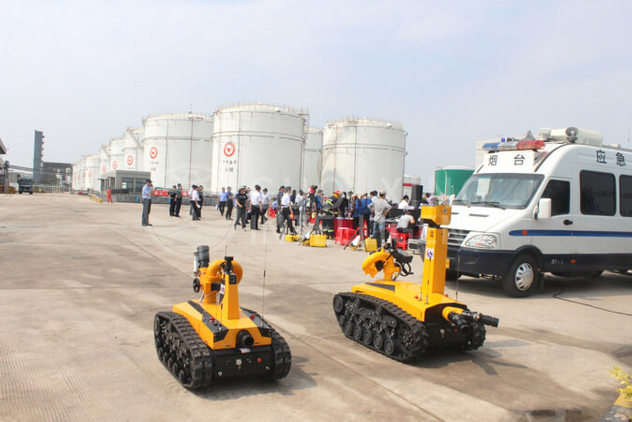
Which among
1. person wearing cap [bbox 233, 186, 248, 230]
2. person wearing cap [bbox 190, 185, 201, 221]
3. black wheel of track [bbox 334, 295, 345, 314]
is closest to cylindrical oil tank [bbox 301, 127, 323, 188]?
person wearing cap [bbox 190, 185, 201, 221]

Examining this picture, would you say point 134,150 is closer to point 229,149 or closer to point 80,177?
point 229,149

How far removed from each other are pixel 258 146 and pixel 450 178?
1765 cm

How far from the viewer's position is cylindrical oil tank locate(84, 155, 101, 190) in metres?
99.7

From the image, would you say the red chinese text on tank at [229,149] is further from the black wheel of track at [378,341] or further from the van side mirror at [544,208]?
the black wheel of track at [378,341]

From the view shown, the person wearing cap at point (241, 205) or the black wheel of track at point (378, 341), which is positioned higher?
the person wearing cap at point (241, 205)

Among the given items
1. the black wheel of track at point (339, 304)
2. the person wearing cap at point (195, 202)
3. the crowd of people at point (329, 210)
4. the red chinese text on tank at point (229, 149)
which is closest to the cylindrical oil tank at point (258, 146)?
the red chinese text on tank at point (229, 149)

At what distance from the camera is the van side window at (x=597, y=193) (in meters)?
10.4

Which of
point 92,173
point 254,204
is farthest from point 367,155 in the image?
point 92,173

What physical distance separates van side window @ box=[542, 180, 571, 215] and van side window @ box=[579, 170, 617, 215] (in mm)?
465

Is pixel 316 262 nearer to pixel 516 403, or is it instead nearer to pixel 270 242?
pixel 270 242

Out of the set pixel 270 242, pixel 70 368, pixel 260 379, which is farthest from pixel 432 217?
pixel 270 242

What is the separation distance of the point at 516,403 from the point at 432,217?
2269mm

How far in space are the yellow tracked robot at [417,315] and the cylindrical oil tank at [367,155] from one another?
40.9 metres

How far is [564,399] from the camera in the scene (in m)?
4.79
